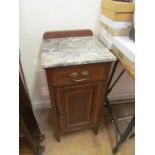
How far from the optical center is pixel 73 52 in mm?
1105

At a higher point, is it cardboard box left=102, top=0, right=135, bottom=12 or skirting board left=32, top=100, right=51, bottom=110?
cardboard box left=102, top=0, right=135, bottom=12

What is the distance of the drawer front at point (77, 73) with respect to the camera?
3.40 feet

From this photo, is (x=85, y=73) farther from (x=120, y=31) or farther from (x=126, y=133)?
(x=126, y=133)

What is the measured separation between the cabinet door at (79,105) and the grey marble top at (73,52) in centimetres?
20

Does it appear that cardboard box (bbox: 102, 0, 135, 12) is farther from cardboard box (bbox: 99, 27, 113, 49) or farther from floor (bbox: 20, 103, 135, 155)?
floor (bbox: 20, 103, 135, 155)

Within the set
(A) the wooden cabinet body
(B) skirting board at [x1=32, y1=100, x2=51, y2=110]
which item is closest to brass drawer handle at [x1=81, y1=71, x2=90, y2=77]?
(A) the wooden cabinet body

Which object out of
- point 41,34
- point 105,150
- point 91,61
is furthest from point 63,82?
point 105,150

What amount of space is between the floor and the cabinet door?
0.16 metres

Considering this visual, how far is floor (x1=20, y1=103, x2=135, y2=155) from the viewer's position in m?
1.40

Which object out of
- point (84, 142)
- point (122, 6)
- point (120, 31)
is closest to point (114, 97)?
point (84, 142)

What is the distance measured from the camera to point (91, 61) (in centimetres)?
102
